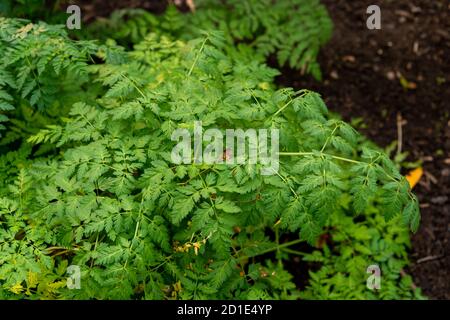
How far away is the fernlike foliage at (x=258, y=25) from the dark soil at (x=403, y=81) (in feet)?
1.89

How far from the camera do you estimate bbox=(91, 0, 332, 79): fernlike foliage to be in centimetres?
492

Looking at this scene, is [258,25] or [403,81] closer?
[258,25]

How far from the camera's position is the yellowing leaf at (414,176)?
4.87 m

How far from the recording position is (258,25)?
5.09m

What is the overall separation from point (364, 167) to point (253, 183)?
1.96 feet

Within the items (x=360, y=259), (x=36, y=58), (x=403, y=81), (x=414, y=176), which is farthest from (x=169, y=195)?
(x=403, y=81)

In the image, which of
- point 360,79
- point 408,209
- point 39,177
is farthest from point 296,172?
point 360,79

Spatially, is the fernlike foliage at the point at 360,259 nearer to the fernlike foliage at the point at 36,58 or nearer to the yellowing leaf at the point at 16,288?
the yellowing leaf at the point at 16,288

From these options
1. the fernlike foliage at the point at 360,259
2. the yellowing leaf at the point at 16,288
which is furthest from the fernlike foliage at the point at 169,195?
the fernlike foliage at the point at 360,259

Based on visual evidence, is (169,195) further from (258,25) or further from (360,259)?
(258,25)

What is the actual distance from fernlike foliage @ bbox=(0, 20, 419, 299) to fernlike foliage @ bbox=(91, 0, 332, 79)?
1356 millimetres

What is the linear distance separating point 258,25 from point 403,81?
4.94 feet

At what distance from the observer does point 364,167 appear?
9.96 ft
